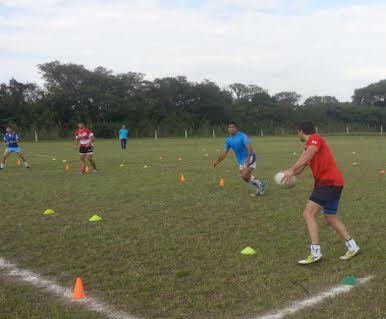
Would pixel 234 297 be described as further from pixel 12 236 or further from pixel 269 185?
pixel 269 185

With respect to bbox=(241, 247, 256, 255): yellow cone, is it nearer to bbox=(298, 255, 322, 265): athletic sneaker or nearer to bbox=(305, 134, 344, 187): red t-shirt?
bbox=(298, 255, 322, 265): athletic sneaker

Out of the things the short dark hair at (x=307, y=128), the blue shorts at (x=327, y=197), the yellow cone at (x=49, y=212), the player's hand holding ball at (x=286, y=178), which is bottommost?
the yellow cone at (x=49, y=212)

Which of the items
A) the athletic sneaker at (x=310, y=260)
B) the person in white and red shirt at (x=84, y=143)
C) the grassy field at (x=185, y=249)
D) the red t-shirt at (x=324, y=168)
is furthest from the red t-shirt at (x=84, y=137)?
the athletic sneaker at (x=310, y=260)

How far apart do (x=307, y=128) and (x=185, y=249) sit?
92.3 inches

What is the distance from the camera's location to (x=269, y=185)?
12641mm

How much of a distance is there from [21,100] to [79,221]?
61.0 metres

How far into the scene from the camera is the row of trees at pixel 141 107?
205 feet

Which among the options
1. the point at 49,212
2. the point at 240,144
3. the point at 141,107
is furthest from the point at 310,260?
the point at 141,107

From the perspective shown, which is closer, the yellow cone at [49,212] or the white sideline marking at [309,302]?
the white sideline marking at [309,302]

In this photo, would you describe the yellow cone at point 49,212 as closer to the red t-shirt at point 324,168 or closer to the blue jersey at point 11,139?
the red t-shirt at point 324,168

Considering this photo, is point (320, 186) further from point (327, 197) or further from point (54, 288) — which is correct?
point (54, 288)

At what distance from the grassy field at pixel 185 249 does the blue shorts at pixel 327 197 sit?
68cm

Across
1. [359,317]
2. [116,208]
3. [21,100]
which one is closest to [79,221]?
[116,208]

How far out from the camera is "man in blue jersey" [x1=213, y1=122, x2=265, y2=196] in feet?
35.5
